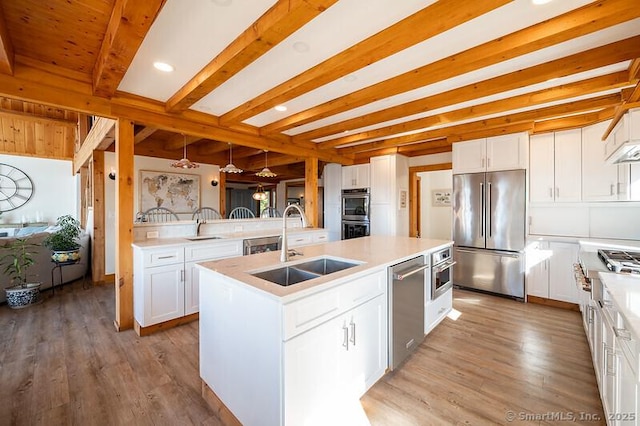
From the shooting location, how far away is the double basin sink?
186 cm

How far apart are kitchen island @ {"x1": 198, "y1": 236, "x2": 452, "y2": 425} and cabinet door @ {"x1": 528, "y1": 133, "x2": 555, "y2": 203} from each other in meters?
3.22

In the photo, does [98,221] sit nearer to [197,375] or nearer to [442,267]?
[197,375]

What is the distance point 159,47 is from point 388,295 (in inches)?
100

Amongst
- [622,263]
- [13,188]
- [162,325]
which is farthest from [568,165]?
[13,188]

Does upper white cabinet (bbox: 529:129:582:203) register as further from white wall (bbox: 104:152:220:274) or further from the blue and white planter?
the blue and white planter

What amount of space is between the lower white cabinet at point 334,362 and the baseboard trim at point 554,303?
2.96m

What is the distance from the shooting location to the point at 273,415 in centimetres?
131

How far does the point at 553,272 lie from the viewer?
3551mm

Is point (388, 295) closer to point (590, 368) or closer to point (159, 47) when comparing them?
point (590, 368)

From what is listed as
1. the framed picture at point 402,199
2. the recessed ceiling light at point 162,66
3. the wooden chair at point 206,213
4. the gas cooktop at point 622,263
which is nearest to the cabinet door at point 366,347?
the gas cooktop at point 622,263

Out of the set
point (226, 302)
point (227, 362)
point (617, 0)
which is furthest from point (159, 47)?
point (617, 0)

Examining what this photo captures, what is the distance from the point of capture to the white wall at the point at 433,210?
7.57 m

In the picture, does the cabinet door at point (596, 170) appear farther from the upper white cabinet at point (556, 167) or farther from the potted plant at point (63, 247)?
the potted plant at point (63, 247)

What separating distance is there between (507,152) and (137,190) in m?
6.47
